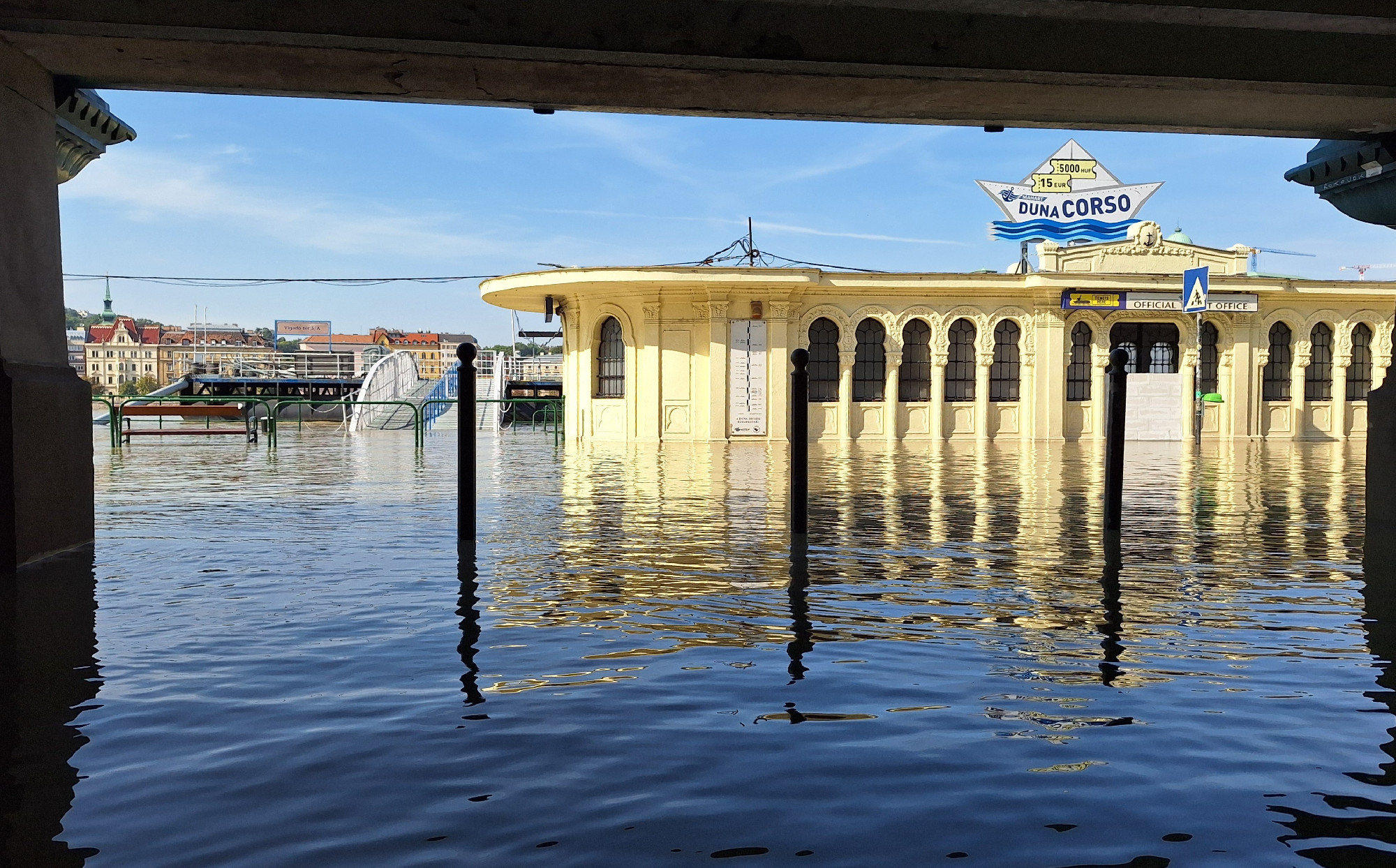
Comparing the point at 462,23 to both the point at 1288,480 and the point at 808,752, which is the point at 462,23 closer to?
the point at 808,752

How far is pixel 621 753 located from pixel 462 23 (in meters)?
3.90

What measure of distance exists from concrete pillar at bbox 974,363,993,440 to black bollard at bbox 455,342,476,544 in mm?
20475

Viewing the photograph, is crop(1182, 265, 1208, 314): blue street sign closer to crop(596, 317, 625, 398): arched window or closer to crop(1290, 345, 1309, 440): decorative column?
crop(1290, 345, 1309, 440): decorative column

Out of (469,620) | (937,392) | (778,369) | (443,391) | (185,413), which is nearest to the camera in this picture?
(469,620)

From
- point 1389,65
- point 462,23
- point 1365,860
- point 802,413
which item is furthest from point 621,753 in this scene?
point 1389,65

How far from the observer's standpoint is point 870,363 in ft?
85.3

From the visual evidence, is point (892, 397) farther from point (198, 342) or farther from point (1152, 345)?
point (198, 342)

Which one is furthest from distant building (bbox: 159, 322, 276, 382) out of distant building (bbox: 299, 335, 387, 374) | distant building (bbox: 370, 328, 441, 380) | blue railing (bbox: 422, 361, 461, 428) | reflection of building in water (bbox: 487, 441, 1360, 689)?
reflection of building in water (bbox: 487, 441, 1360, 689)

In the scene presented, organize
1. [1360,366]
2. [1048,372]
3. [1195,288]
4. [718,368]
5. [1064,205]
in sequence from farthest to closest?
[1064,205]
[1360,366]
[1048,372]
[718,368]
[1195,288]

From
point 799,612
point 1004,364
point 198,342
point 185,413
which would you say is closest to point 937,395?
point 1004,364

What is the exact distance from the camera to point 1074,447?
22109mm

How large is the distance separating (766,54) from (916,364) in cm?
2124

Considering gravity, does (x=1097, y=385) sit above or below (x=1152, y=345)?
below

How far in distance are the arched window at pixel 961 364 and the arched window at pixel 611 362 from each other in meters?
7.92
